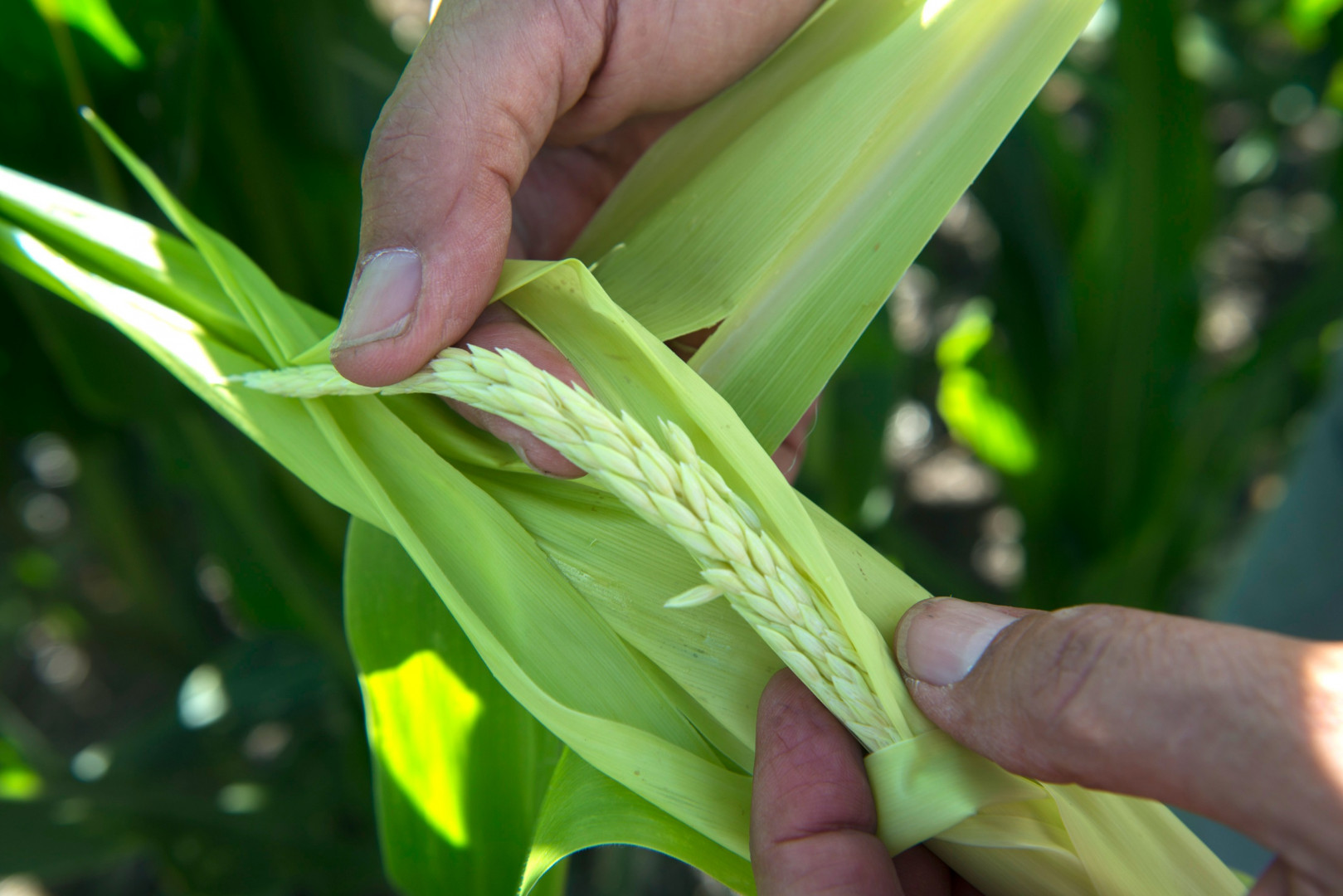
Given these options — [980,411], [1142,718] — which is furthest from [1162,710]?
[980,411]

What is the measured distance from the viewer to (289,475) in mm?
1331

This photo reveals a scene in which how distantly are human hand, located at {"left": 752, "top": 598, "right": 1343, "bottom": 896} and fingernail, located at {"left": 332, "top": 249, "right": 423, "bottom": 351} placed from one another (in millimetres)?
444

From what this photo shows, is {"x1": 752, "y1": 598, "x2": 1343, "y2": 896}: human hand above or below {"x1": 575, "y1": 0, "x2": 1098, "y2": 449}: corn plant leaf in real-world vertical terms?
below

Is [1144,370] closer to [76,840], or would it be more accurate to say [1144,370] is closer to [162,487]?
[76,840]

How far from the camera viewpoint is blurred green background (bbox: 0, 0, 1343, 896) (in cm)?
115

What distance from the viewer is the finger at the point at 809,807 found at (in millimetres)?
577

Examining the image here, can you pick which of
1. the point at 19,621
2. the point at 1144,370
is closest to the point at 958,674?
the point at 1144,370

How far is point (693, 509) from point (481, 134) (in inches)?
17.4

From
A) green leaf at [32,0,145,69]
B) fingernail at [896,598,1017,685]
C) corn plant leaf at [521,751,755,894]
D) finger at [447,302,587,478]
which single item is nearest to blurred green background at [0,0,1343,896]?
green leaf at [32,0,145,69]

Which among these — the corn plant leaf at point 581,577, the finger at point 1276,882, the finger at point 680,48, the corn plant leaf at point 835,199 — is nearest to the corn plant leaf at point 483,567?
the corn plant leaf at point 581,577

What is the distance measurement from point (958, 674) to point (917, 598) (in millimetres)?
87

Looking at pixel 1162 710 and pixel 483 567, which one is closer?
pixel 1162 710

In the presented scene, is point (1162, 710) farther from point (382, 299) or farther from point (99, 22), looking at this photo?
point (99, 22)

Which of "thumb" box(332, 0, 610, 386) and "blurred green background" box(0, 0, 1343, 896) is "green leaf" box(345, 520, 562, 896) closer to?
"thumb" box(332, 0, 610, 386)
